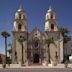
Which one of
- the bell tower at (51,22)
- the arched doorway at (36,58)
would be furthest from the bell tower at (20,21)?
the arched doorway at (36,58)

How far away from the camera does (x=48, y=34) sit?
76375 mm

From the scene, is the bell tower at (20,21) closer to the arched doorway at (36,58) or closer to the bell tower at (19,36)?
the bell tower at (19,36)

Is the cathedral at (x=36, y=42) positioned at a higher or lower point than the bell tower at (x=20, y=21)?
lower

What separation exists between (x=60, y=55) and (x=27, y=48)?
1030 centimetres

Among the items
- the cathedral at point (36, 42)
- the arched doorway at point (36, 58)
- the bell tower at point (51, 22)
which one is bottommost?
the arched doorway at point (36, 58)

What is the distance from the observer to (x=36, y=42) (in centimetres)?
7631

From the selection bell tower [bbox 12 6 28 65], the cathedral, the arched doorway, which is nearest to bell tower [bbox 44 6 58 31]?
the cathedral

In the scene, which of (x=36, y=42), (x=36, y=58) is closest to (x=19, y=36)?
(x=36, y=42)

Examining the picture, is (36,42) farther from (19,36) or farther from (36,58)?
(19,36)

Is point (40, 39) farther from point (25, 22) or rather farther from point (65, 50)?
point (65, 50)

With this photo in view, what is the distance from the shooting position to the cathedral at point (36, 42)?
74.8 m

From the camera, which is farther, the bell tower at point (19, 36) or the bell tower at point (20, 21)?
the bell tower at point (20, 21)

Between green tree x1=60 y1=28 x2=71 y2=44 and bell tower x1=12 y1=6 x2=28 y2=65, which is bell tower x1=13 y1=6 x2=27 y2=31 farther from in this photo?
green tree x1=60 y1=28 x2=71 y2=44

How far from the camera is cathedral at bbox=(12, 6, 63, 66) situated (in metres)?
74.8
